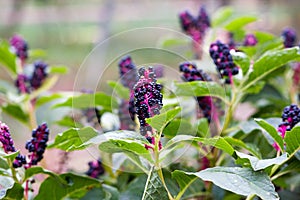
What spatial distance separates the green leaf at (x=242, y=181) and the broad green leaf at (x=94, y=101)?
25 centimetres

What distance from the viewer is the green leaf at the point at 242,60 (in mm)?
755

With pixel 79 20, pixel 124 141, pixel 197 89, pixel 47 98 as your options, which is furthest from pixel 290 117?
pixel 79 20

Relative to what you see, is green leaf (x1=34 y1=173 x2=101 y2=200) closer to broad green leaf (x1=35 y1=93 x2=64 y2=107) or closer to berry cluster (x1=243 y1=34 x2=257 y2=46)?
broad green leaf (x1=35 y1=93 x2=64 y2=107)

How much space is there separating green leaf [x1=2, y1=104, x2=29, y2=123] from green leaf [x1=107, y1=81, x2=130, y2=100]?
0.29 metres

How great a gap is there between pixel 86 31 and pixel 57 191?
585cm

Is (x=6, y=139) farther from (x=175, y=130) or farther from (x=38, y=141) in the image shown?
(x=175, y=130)

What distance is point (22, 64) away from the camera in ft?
3.65

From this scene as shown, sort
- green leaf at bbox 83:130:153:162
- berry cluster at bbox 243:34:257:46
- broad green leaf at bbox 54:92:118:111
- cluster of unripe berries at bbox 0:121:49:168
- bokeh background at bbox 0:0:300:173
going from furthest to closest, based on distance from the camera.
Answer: bokeh background at bbox 0:0:300:173 < berry cluster at bbox 243:34:257:46 < broad green leaf at bbox 54:92:118:111 < cluster of unripe berries at bbox 0:121:49:168 < green leaf at bbox 83:130:153:162

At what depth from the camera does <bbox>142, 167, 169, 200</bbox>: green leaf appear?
617 mm

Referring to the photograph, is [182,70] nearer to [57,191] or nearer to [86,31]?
[57,191]

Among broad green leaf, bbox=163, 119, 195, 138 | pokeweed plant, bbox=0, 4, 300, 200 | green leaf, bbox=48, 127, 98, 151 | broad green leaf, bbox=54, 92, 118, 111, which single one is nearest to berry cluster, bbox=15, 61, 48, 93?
pokeweed plant, bbox=0, 4, 300, 200

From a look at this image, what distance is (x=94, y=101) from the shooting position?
838 millimetres

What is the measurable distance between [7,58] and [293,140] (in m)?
0.69

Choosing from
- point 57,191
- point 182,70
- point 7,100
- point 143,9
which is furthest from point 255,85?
point 143,9
